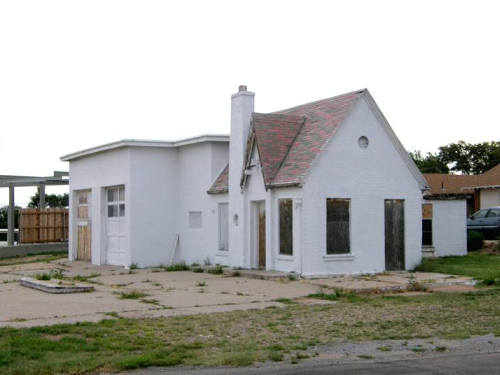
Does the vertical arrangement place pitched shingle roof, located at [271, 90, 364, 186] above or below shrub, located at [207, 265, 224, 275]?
above

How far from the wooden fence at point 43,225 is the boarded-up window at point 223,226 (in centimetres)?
1413

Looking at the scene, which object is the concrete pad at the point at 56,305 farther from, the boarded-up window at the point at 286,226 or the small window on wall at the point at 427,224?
the small window on wall at the point at 427,224

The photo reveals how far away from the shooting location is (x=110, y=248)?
92.5ft

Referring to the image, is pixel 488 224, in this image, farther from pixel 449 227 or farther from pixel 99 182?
pixel 99 182

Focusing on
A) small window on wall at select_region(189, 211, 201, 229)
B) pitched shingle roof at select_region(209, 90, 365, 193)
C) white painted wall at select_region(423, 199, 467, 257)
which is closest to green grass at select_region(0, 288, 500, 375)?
pitched shingle roof at select_region(209, 90, 365, 193)

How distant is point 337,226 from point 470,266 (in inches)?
187

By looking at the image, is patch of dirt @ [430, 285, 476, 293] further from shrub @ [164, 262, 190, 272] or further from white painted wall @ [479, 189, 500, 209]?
white painted wall @ [479, 189, 500, 209]

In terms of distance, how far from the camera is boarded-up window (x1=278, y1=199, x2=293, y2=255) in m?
21.5

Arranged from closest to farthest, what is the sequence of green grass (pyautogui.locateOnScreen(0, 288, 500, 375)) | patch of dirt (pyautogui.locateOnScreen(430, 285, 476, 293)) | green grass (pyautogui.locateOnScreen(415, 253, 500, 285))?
green grass (pyautogui.locateOnScreen(0, 288, 500, 375)) → patch of dirt (pyautogui.locateOnScreen(430, 285, 476, 293)) → green grass (pyautogui.locateOnScreen(415, 253, 500, 285))

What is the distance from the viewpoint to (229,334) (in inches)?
472

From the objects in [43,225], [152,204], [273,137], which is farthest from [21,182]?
[273,137]

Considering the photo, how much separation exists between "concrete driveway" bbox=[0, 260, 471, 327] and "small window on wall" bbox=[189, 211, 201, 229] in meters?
2.83

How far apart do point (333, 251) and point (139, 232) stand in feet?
27.0

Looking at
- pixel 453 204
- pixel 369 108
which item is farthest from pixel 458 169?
pixel 369 108
